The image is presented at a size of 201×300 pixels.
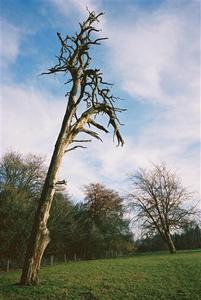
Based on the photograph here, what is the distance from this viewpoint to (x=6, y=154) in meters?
36.9

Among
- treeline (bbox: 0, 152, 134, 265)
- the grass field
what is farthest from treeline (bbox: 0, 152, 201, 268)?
the grass field

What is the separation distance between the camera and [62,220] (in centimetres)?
4038

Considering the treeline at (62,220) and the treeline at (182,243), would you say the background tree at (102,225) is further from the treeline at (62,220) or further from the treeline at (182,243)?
the treeline at (182,243)

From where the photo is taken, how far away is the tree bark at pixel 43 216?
12586mm

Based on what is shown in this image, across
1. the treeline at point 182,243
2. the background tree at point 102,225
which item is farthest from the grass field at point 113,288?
the treeline at point 182,243

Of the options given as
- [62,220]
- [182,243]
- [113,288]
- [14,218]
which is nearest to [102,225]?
[62,220]

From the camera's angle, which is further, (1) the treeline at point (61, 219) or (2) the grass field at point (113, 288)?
(1) the treeline at point (61, 219)

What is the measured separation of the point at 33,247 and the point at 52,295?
2.16 meters

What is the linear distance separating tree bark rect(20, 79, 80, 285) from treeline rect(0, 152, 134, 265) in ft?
59.9

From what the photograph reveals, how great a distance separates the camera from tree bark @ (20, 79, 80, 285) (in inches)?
496

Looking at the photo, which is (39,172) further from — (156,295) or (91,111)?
(156,295)

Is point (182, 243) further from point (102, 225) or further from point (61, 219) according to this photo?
point (61, 219)

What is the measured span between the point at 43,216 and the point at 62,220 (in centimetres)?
2788

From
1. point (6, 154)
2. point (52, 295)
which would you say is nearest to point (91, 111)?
point (52, 295)
